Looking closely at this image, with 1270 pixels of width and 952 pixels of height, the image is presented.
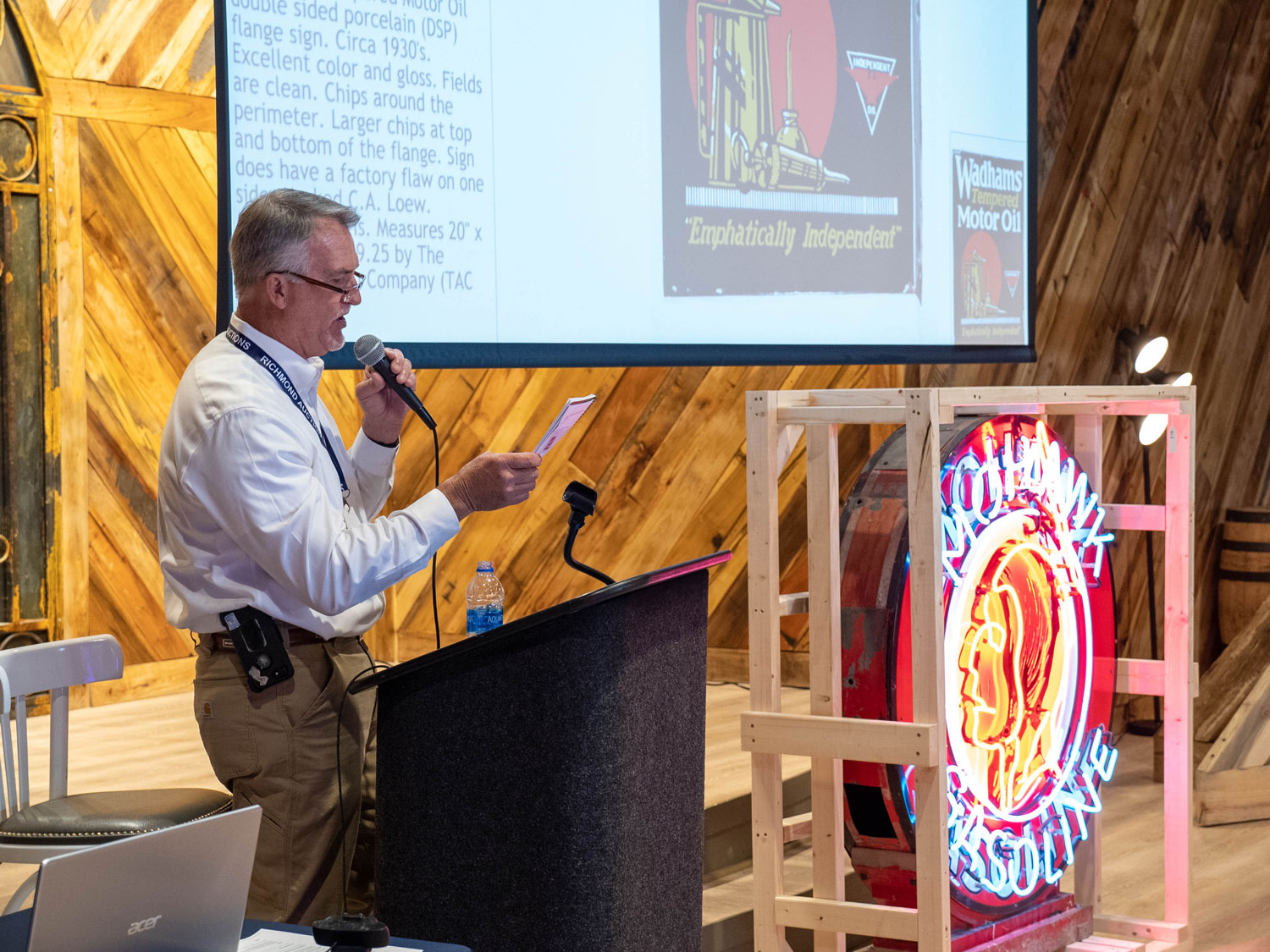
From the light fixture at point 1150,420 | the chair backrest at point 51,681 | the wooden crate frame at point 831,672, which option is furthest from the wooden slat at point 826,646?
the light fixture at point 1150,420

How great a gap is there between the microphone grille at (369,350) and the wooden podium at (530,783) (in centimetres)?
66

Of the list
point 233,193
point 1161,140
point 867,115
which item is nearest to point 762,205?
point 867,115

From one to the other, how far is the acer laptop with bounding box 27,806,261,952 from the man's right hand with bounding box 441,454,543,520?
0.88 m

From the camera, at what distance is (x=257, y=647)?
2002mm

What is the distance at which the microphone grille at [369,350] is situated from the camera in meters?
2.25

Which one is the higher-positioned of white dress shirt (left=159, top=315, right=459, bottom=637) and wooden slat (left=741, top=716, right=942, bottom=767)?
white dress shirt (left=159, top=315, right=459, bottom=637)

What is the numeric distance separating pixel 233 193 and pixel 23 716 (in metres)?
0.96

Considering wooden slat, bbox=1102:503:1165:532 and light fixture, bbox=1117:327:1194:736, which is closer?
wooden slat, bbox=1102:503:1165:532

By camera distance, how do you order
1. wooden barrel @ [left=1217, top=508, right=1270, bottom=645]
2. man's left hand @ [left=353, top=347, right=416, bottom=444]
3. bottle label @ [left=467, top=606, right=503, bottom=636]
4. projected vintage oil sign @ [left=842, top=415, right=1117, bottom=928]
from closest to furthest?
man's left hand @ [left=353, top=347, right=416, bottom=444]
projected vintage oil sign @ [left=842, top=415, right=1117, bottom=928]
bottle label @ [left=467, top=606, right=503, bottom=636]
wooden barrel @ [left=1217, top=508, right=1270, bottom=645]

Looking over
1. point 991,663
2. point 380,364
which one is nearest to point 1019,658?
point 991,663

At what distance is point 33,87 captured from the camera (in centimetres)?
419

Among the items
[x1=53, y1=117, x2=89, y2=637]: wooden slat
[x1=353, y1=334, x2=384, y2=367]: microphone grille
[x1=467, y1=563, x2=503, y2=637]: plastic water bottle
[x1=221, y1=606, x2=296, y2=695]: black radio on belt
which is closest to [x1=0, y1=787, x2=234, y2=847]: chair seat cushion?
[x1=221, y1=606, x2=296, y2=695]: black radio on belt

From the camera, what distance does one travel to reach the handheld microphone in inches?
88.4

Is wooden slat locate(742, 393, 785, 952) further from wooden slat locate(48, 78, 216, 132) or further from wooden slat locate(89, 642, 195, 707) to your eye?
wooden slat locate(48, 78, 216, 132)
